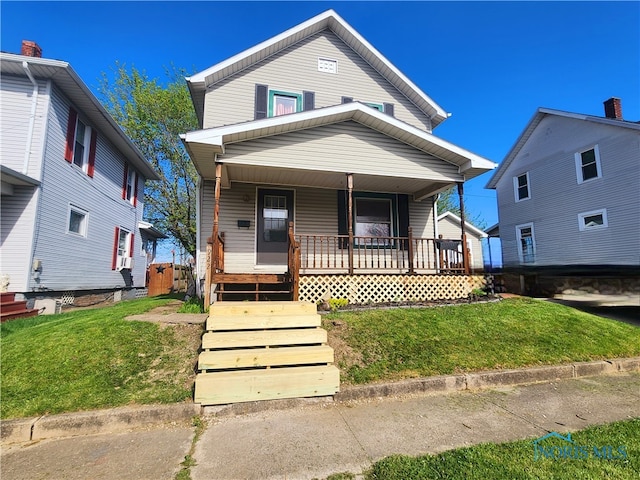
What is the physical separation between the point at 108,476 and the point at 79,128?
11.3 m

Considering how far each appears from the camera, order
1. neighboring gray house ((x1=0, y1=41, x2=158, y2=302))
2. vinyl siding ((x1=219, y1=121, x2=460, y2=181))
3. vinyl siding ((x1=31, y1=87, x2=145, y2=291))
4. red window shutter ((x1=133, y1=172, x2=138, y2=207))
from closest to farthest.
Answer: vinyl siding ((x1=219, y1=121, x2=460, y2=181)) → neighboring gray house ((x1=0, y1=41, x2=158, y2=302)) → vinyl siding ((x1=31, y1=87, x2=145, y2=291)) → red window shutter ((x1=133, y1=172, x2=138, y2=207))

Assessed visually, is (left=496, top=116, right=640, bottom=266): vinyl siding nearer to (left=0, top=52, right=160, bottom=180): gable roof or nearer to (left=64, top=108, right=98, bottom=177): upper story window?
(left=0, top=52, right=160, bottom=180): gable roof

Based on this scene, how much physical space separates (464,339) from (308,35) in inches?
397

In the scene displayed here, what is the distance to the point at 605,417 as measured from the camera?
3.34m

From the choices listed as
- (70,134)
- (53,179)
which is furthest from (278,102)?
(53,179)

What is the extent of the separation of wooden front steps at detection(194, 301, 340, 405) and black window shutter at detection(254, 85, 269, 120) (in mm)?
6644

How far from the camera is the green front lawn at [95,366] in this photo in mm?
3416

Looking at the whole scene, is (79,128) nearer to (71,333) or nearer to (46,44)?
(46,44)

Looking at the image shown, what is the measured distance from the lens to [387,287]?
7414 millimetres

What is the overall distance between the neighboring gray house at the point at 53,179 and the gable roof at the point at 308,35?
338 centimetres

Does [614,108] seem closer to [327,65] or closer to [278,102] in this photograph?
[327,65]

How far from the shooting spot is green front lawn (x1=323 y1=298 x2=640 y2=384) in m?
4.45

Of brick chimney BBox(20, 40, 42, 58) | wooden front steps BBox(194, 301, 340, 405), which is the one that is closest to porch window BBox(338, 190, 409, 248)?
wooden front steps BBox(194, 301, 340, 405)

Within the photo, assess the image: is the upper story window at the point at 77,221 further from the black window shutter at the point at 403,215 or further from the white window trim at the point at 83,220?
the black window shutter at the point at 403,215
